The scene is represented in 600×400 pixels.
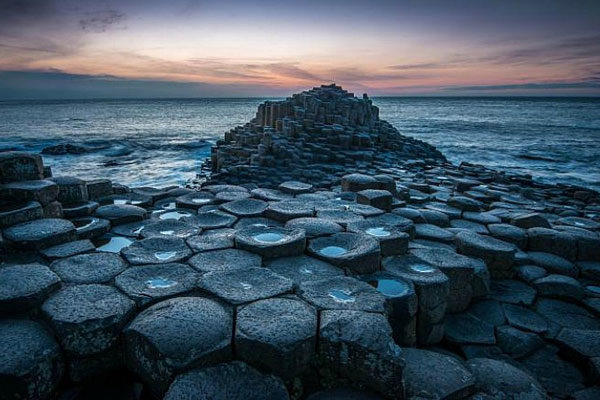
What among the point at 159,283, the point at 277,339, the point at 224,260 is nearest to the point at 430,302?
the point at 277,339

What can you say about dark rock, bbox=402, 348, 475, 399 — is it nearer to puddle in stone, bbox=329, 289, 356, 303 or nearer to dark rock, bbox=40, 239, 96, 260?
puddle in stone, bbox=329, 289, 356, 303

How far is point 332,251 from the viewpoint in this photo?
11.5ft

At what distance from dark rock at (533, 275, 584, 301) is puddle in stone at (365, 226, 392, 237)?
175 cm

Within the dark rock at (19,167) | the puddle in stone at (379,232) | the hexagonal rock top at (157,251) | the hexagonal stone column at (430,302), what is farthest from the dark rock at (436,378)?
the dark rock at (19,167)

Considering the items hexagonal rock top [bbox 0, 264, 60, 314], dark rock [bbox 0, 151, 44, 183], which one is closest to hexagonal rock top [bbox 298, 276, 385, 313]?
hexagonal rock top [bbox 0, 264, 60, 314]

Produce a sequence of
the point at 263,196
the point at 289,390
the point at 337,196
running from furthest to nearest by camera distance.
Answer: the point at 337,196 < the point at 263,196 < the point at 289,390

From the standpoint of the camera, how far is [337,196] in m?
5.90

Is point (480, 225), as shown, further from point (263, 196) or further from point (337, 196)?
point (263, 196)

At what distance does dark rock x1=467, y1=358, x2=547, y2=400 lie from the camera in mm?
2371

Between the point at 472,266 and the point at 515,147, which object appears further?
the point at 515,147

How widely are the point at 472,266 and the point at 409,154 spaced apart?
11.5 metres

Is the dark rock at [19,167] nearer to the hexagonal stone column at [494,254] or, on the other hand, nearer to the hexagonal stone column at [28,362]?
the hexagonal stone column at [28,362]

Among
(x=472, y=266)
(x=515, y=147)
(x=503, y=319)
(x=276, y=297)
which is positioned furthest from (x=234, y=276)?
(x=515, y=147)

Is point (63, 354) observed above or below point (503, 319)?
above
